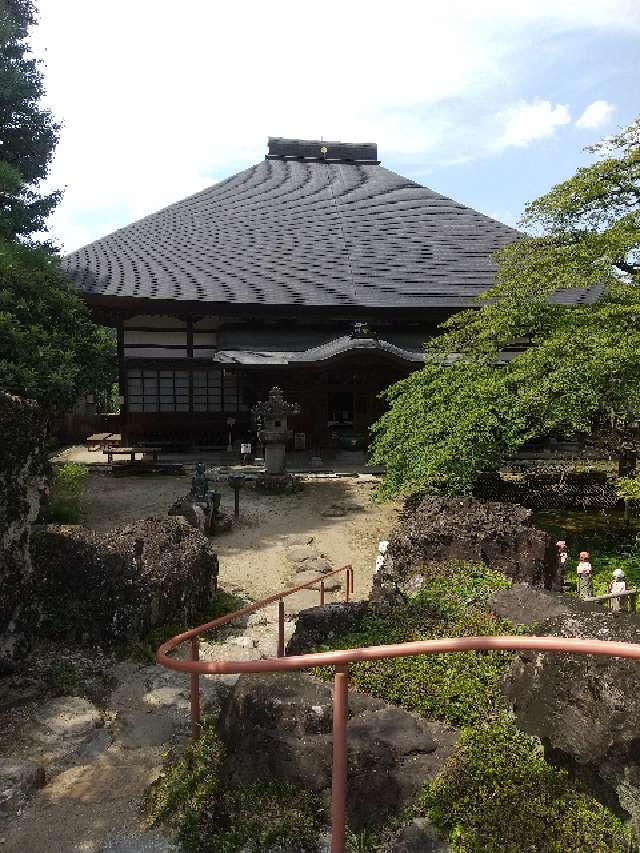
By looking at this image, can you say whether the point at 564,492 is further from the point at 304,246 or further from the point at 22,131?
the point at 22,131

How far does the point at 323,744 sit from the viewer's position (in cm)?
345

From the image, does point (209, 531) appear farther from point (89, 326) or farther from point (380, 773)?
point (380, 773)

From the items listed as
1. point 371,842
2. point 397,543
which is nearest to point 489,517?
point 397,543

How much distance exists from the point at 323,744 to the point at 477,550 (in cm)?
464

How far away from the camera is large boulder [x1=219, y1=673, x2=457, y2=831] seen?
3.18m

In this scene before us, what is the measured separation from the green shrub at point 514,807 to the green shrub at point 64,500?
33.3ft

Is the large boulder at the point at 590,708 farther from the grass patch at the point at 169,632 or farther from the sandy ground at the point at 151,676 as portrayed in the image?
the grass patch at the point at 169,632

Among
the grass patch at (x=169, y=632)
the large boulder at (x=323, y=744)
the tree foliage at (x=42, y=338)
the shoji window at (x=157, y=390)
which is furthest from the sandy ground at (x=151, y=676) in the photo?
the shoji window at (x=157, y=390)

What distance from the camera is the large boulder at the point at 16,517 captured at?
5570 mm

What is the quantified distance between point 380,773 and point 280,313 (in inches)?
725

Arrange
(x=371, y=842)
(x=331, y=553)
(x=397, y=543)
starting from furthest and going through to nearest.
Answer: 1. (x=331, y=553)
2. (x=397, y=543)
3. (x=371, y=842)

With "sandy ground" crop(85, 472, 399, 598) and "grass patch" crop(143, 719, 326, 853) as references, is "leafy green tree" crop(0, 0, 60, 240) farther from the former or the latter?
"grass patch" crop(143, 719, 326, 853)

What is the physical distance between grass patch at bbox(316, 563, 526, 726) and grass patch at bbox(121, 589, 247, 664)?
224 centimetres

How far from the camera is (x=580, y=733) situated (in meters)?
3.09
